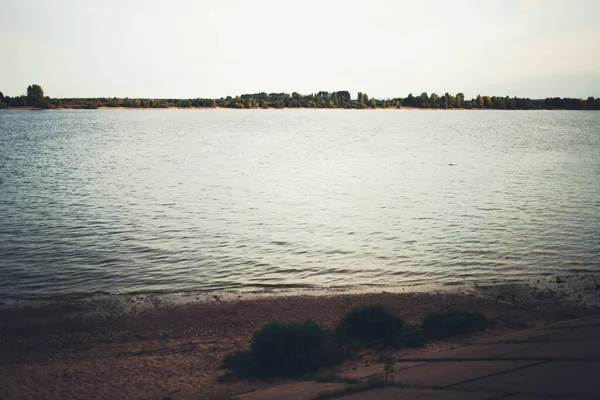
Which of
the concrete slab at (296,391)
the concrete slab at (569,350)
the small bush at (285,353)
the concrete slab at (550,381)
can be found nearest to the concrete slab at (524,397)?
the concrete slab at (550,381)

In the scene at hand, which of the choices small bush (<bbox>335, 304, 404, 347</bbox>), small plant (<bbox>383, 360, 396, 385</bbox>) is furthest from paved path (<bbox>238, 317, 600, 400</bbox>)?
small bush (<bbox>335, 304, 404, 347</bbox>)

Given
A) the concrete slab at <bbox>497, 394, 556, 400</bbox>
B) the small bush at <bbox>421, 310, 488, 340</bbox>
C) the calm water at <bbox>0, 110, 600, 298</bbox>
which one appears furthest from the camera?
the calm water at <bbox>0, 110, 600, 298</bbox>

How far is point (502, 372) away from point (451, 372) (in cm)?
91

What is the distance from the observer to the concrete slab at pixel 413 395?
7.84m

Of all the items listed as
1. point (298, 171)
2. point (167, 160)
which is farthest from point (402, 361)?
point (167, 160)

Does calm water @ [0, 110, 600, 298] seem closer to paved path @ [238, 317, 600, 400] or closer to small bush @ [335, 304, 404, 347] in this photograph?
small bush @ [335, 304, 404, 347]

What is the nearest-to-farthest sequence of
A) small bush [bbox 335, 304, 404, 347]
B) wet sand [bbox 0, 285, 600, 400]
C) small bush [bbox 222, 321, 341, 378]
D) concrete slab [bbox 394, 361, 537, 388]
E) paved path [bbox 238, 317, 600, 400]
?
paved path [bbox 238, 317, 600, 400], concrete slab [bbox 394, 361, 537, 388], wet sand [bbox 0, 285, 600, 400], small bush [bbox 222, 321, 341, 378], small bush [bbox 335, 304, 404, 347]

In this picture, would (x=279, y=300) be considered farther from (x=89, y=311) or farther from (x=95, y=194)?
(x=95, y=194)

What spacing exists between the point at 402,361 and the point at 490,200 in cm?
2587

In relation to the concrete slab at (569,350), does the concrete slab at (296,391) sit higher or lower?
lower

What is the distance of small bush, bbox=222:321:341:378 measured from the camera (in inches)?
419

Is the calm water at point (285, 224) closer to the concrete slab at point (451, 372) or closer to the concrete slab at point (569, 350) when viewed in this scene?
the concrete slab at point (569, 350)

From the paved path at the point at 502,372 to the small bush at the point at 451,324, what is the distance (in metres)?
1.22

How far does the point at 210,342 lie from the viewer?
41.5 ft
